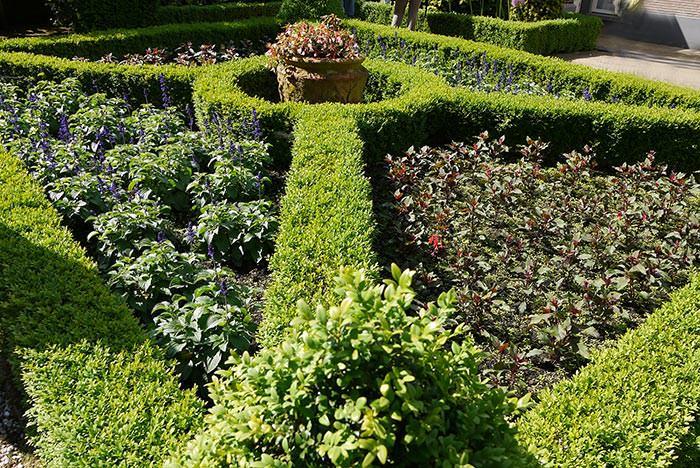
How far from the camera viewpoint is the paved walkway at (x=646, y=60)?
13102 mm

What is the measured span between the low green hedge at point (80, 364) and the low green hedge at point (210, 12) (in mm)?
9614

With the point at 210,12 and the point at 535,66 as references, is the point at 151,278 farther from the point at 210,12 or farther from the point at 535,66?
the point at 210,12

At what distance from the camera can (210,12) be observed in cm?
Answer: 1373

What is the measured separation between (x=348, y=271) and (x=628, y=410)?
5.78ft

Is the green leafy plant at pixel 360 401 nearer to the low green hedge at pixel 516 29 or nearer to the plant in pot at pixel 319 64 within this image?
the plant in pot at pixel 319 64

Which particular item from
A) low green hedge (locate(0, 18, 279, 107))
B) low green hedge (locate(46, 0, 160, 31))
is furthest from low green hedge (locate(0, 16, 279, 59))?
low green hedge (locate(46, 0, 160, 31))

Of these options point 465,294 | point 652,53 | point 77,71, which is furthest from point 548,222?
point 652,53

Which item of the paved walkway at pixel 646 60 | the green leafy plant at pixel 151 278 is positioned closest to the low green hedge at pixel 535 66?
the paved walkway at pixel 646 60

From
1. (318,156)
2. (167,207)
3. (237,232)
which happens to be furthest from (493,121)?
(167,207)

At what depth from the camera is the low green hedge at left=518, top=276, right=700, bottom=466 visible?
8.61ft

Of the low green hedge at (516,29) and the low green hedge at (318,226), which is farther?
the low green hedge at (516,29)

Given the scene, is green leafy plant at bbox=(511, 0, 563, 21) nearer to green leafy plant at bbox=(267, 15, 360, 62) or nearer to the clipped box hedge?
the clipped box hedge

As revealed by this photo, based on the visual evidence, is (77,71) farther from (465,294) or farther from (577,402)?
(577,402)

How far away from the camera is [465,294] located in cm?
418
